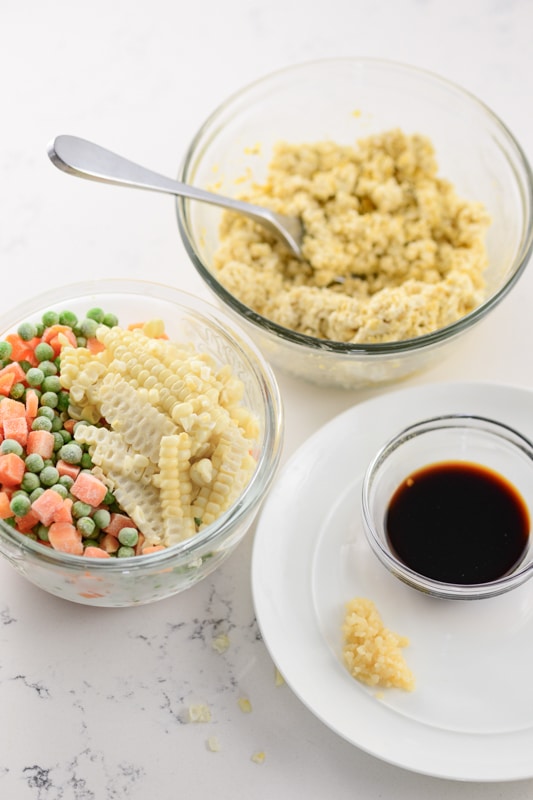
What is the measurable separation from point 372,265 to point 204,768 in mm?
1086

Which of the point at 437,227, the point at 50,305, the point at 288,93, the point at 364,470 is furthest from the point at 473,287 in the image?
the point at 50,305

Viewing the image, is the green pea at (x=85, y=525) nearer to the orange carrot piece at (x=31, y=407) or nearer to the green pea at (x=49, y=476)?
the green pea at (x=49, y=476)

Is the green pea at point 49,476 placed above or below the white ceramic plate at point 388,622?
above

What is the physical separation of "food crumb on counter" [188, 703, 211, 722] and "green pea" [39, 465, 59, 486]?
1.63ft

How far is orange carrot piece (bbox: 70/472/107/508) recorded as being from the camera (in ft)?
5.52

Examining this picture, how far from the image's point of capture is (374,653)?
5.70 feet

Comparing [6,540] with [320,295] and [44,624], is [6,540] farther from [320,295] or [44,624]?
[320,295]

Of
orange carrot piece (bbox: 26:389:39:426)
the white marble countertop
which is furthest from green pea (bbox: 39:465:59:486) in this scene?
the white marble countertop

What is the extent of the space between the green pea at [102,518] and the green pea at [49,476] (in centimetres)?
9

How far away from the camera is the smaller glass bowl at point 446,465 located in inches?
72.6

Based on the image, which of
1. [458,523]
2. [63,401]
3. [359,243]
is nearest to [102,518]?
[63,401]

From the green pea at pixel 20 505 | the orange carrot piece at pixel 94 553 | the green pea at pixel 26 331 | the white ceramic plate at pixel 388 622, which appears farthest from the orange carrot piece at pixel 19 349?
the white ceramic plate at pixel 388 622

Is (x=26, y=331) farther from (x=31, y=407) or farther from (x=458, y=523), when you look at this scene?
(x=458, y=523)

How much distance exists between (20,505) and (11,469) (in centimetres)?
7
